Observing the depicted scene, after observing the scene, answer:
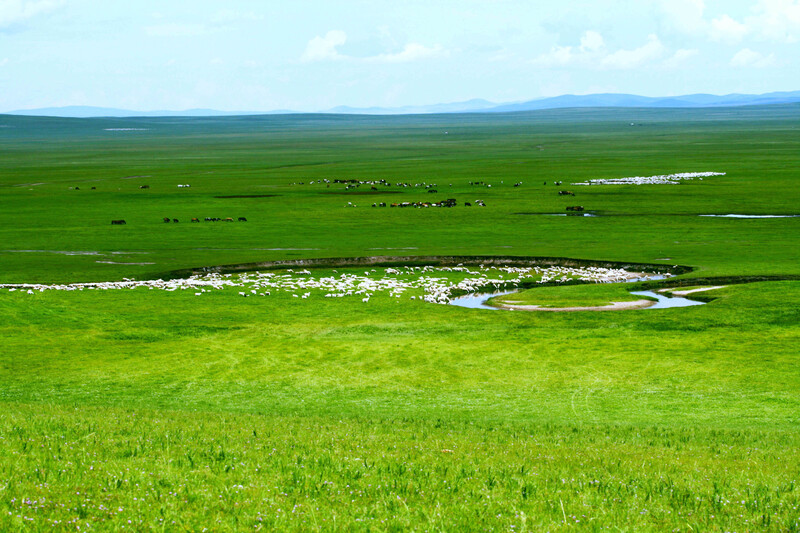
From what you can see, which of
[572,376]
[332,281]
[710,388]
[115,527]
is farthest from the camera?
[332,281]

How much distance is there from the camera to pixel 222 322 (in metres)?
42.3

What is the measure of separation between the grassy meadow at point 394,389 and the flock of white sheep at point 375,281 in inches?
57.6

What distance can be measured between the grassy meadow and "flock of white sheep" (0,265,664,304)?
146cm

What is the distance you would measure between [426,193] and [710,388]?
84807 mm

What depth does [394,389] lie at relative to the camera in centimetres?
2942

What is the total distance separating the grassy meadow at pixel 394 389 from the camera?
12.6m

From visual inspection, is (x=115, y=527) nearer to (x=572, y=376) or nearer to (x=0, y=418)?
(x=0, y=418)

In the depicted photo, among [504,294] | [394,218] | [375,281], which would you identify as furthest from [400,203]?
[504,294]

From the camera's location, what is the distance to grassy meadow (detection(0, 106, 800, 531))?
1264 centimetres

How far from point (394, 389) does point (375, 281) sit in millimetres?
24850

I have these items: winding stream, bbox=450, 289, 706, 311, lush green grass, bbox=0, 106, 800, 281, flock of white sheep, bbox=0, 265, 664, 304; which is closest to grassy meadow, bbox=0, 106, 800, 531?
lush green grass, bbox=0, 106, 800, 281

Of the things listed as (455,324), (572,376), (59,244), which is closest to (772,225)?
(455,324)

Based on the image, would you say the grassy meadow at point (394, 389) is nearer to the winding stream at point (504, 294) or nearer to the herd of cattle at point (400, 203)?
the winding stream at point (504, 294)

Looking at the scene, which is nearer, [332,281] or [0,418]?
[0,418]
